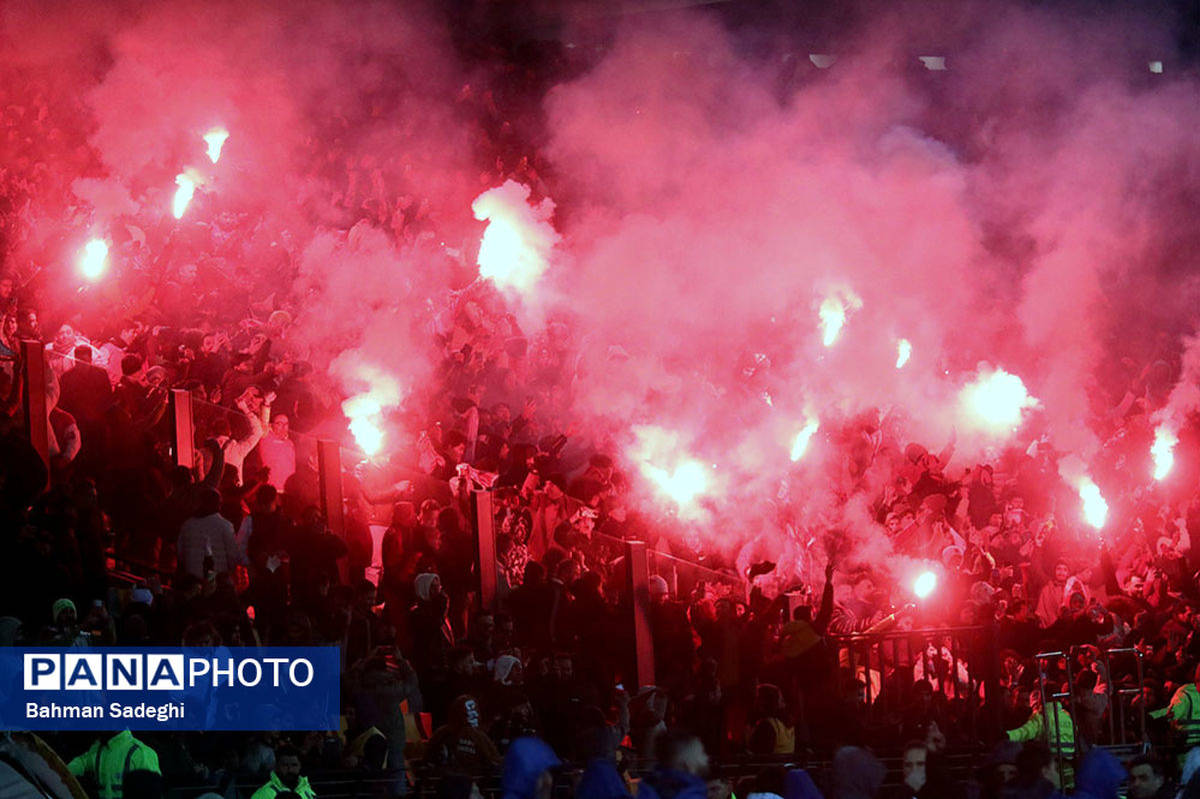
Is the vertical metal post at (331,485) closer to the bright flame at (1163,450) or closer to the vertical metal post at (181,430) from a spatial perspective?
the vertical metal post at (181,430)

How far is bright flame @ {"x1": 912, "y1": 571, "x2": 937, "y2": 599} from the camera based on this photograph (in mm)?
12266

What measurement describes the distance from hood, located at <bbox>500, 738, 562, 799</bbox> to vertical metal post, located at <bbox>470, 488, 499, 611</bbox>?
4.02 m

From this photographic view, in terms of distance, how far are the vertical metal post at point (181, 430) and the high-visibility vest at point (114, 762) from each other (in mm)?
2616

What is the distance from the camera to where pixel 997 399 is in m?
17.6

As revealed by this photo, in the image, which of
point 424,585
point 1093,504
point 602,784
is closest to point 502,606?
point 424,585

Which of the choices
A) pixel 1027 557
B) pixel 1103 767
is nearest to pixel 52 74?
pixel 1027 557

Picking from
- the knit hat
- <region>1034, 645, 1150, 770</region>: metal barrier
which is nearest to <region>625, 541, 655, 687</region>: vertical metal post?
<region>1034, 645, 1150, 770</region>: metal barrier

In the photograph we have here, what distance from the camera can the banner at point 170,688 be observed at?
6.61 metres

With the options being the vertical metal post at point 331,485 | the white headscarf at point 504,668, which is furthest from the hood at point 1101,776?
the vertical metal post at point 331,485

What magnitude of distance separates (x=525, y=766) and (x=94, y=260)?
26.8 feet

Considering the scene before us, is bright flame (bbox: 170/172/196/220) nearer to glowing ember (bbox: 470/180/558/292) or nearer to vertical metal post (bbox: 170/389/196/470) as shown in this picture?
glowing ember (bbox: 470/180/558/292)

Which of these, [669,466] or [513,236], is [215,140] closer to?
[513,236]

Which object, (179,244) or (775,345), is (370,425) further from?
(775,345)

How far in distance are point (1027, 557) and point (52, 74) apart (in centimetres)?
870
